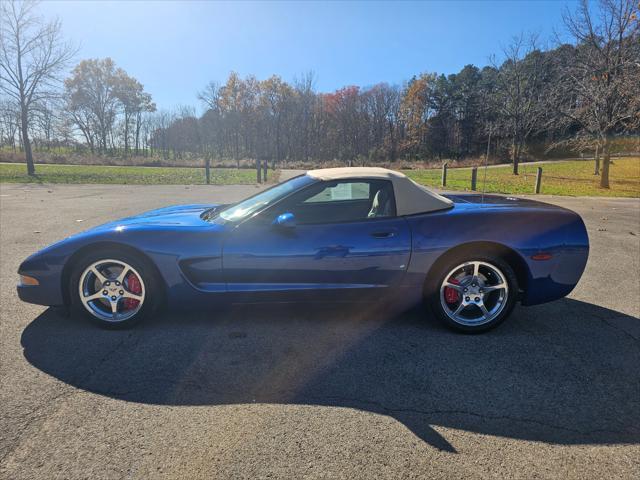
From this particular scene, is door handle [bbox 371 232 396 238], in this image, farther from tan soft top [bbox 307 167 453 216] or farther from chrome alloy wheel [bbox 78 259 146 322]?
chrome alloy wheel [bbox 78 259 146 322]

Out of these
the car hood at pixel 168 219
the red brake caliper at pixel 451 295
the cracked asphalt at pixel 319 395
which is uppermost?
the car hood at pixel 168 219

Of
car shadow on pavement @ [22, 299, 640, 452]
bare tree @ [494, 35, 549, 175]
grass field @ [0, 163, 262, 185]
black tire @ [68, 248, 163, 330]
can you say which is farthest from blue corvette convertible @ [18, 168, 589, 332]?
bare tree @ [494, 35, 549, 175]

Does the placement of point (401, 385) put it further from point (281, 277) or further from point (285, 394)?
point (281, 277)

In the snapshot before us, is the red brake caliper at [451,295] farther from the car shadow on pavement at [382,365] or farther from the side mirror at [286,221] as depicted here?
the side mirror at [286,221]

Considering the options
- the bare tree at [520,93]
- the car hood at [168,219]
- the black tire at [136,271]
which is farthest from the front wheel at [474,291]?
the bare tree at [520,93]

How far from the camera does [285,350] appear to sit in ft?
9.57

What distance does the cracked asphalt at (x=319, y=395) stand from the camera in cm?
188

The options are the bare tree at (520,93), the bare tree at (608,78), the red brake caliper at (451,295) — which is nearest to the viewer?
the red brake caliper at (451,295)

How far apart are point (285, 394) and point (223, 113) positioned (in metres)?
69.8

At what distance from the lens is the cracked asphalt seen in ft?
6.15

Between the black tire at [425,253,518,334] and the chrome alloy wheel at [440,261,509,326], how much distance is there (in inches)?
0.6

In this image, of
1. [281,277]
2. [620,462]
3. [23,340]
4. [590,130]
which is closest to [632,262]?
[620,462]

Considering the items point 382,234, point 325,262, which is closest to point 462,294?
point 382,234

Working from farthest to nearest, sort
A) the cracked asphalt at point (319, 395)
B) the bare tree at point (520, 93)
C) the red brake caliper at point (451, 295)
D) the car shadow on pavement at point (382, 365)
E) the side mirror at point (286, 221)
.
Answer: the bare tree at point (520, 93) < the red brake caliper at point (451, 295) < the side mirror at point (286, 221) < the car shadow on pavement at point (382, 365) < the cracked asphalt at point (319, 395)
